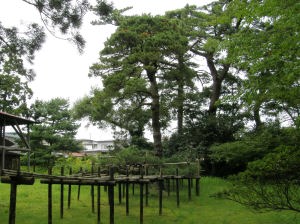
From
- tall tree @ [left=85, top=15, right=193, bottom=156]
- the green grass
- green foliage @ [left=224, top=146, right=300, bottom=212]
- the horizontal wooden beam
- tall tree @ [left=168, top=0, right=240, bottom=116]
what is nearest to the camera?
green foliage @ [left=224, top=146, right=300, bottom=212]

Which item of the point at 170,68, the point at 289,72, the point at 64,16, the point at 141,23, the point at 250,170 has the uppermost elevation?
the point at 141,23

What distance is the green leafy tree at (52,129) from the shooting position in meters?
31.7

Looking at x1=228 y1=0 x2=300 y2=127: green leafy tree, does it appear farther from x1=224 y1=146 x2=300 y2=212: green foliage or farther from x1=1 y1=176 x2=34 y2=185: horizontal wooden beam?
x1=1 y1=176 x2=34 y2=185: horizontal wooden beam

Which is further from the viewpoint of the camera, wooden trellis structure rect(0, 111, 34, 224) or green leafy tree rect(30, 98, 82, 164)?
green leafy tree rect(30, 98, 82, 164)

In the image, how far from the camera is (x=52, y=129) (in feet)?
106

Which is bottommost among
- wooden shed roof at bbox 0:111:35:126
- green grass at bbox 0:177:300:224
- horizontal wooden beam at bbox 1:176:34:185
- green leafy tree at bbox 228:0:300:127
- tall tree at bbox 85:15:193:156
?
green grass at bbox 0:177:300:224

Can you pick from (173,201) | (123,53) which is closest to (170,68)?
(123,53)

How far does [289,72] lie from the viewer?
6.24 metres

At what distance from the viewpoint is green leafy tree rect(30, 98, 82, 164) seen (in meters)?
31.7

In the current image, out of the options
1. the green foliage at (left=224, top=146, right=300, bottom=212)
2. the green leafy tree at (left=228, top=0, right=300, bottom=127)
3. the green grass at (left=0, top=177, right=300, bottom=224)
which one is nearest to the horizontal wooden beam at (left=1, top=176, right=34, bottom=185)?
the green grass at (left=0, top=177, right=300, bottom=224)

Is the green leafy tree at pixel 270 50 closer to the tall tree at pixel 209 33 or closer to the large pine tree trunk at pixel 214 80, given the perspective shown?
the tall tree at pixel 209 33

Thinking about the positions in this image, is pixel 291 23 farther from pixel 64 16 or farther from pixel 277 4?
pixel 64 16

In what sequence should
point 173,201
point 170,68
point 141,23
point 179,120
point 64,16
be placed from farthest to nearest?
1. point 179,120
2. point 170,68
3. point 141,23
4. point 173,201
5. point 64,16

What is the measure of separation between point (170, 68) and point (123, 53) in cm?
234
